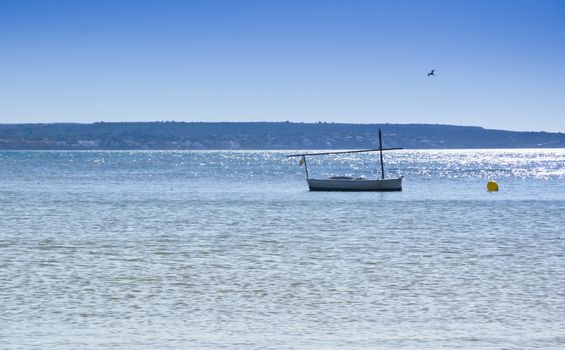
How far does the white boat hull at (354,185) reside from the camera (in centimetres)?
9475

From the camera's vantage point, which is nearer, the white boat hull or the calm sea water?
the calm sea water

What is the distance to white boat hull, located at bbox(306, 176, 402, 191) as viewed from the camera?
94750 mm

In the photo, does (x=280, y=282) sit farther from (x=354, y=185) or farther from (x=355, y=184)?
(x=354, y=185)

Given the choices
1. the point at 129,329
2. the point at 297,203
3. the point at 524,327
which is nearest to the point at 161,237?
the point at 129,329

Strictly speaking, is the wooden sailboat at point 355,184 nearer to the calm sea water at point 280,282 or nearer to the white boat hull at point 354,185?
the white boat hull at point 354,185

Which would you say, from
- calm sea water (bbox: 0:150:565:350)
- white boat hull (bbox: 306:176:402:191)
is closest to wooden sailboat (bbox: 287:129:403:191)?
white boat hull (bbox: 306:176:402:191)

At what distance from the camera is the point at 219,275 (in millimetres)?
30172

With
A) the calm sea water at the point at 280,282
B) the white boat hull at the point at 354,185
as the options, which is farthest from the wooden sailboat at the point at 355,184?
the calm sea water at the point at 280,282

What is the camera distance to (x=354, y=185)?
94938 millimetres

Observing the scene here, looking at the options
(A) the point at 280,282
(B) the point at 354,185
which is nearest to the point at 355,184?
(B) the point at 354,185

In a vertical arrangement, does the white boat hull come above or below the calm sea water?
below

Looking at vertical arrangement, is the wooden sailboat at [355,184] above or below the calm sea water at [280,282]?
below

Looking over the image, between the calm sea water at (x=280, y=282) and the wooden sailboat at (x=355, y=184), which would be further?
the wooden sailboat at (x=355, y=184)

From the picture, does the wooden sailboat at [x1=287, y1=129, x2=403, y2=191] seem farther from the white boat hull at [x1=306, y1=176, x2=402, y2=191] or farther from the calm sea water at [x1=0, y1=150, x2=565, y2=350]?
the calm sea water at [x1=0, y1=150, x2=565, y2=350]
